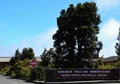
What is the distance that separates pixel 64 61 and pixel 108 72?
28.4 ft

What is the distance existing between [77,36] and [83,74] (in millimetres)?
8807

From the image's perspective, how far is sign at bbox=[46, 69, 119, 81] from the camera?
40031 millimetres

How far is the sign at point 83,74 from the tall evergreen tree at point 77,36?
6668 millimetres

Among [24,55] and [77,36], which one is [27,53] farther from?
[77,36]

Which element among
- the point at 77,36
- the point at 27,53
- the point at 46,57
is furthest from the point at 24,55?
the point at 77,36

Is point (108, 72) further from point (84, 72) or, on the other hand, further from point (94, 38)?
point (94, 38)

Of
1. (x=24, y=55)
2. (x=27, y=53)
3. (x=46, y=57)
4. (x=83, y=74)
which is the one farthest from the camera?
(x=24, y=55)

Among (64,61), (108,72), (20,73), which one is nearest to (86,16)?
(64,61)

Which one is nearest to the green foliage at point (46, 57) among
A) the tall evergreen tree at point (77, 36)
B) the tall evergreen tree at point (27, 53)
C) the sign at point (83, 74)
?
the tall evergreen tree at point (27, 53)

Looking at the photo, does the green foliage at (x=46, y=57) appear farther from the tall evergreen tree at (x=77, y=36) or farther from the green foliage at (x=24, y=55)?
the tall evergreen tree at (x=77, y=36)

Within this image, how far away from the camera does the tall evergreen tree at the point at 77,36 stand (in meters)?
48.8

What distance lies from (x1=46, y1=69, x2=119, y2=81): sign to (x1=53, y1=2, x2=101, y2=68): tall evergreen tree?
263 inches

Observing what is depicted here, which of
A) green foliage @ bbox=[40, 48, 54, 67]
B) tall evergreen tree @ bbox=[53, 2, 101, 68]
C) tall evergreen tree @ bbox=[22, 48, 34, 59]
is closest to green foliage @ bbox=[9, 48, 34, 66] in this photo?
Answer: tall evergreen tree @ bbox=[22, 48, 34, 59]

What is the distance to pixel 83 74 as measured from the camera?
4106 centimetres
